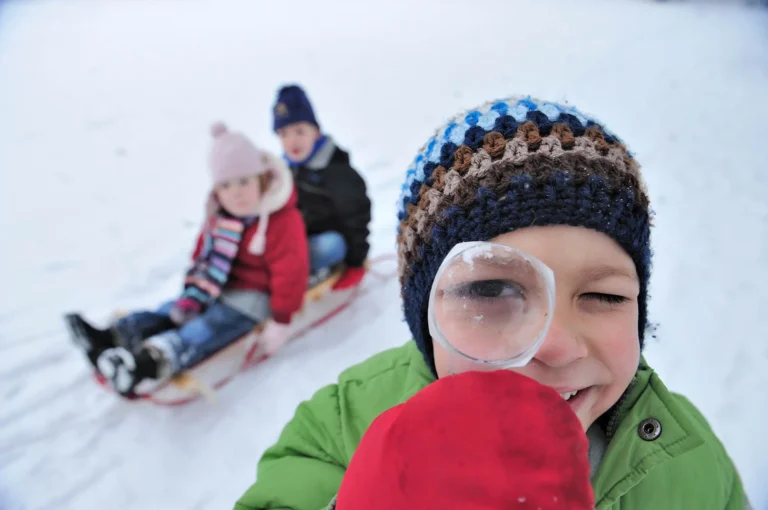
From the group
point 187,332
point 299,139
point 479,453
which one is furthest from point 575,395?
point 299,139

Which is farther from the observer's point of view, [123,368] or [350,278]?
[350,278]

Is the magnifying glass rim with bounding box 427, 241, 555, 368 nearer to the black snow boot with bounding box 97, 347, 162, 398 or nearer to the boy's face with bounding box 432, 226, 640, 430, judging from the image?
the boy's face with bounding box 432, 226, 640, 430

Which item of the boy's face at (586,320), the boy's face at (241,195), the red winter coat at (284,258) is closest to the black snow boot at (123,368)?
the red winter coat at (284,258)

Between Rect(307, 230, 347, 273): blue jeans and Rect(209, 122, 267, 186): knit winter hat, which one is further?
Rect(307, 230, 347, 273): blue jeans

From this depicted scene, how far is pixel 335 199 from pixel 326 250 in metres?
0.23

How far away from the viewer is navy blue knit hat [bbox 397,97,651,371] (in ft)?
2.03

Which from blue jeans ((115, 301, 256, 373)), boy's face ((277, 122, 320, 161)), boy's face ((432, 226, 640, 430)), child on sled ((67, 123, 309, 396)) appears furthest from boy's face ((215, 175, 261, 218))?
boy's face ((432, 226, 640, 430))

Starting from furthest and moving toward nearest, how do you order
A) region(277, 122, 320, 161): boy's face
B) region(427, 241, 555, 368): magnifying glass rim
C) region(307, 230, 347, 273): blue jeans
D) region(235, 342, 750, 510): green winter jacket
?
region(277, 122, 320, 161): boy's face, region(307, 230, 347, 273): blue jeans, region(235, 342, 750, 510): green winter jacket, region(427, 241, 555, 368): magnifying glass rim

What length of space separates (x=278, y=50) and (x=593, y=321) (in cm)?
455

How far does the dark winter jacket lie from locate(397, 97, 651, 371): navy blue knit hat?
1.25 m

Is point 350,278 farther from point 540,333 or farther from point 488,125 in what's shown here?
point 540,333

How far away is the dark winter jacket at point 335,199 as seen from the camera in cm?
202

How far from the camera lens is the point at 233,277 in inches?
71.7

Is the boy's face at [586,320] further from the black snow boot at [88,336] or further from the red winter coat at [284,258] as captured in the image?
the black snow boot at [88,336]
